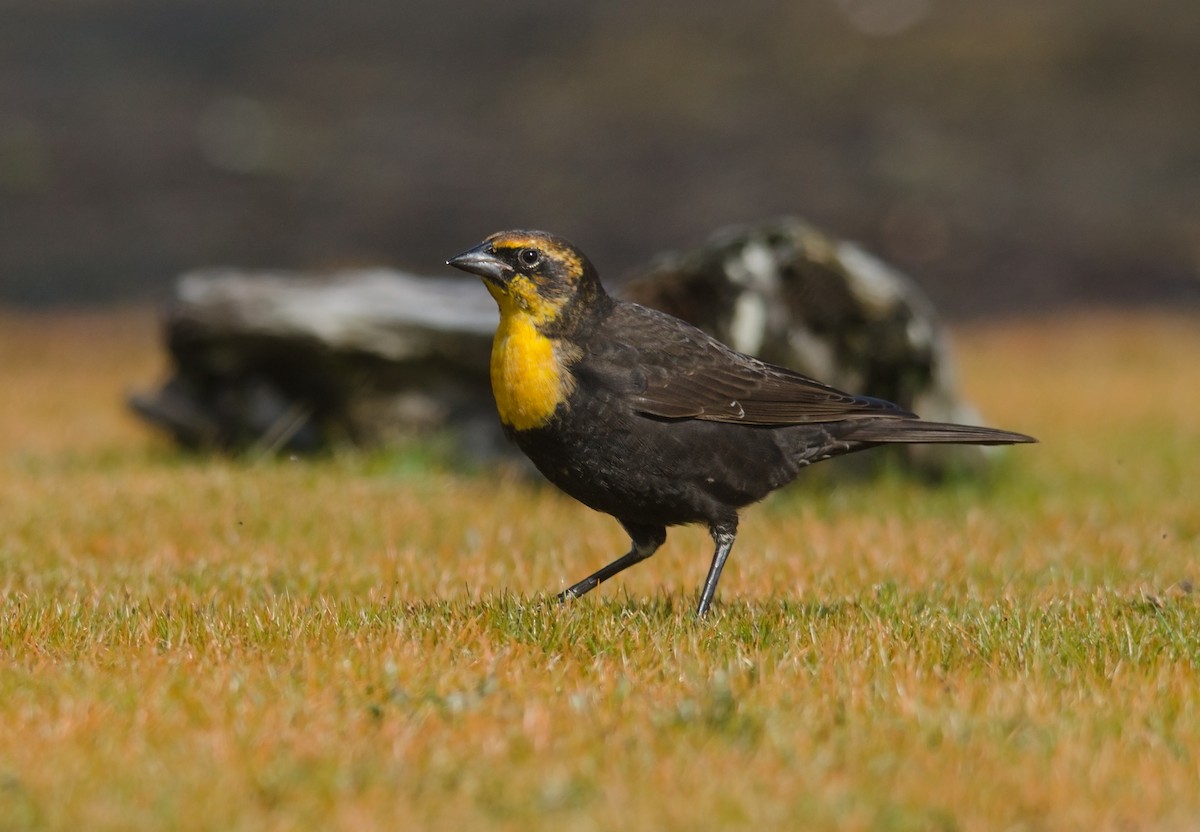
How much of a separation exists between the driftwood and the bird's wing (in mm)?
2848

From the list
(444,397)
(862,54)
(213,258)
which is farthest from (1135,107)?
(444,397)

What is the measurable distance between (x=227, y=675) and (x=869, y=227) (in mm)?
16769

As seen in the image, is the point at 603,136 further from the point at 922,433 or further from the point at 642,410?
the point at 642,410

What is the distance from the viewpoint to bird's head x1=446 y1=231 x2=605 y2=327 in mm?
5715

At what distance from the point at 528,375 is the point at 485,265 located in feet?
1.62

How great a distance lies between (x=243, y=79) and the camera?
27422mm

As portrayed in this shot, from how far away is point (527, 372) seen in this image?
5.54 meters

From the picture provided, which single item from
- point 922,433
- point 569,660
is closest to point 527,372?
point 569,660

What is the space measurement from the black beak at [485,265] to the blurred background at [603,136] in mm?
13000

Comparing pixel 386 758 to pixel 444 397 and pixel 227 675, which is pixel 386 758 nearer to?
pixel 227 675

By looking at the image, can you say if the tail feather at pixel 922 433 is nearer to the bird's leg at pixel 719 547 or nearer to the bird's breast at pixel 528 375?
the bird's leg at pixel 719 547

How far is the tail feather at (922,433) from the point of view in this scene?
19.4ft

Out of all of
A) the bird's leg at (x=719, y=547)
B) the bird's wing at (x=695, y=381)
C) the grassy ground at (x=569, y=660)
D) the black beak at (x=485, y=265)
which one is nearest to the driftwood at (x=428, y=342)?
the grassy ground at (x=569, y=660)

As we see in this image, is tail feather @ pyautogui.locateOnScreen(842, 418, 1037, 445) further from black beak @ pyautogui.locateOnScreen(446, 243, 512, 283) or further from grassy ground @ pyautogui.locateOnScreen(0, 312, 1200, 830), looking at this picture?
black beak @ pyautogui.locateOnScreen(446, 243, 512, 283)
